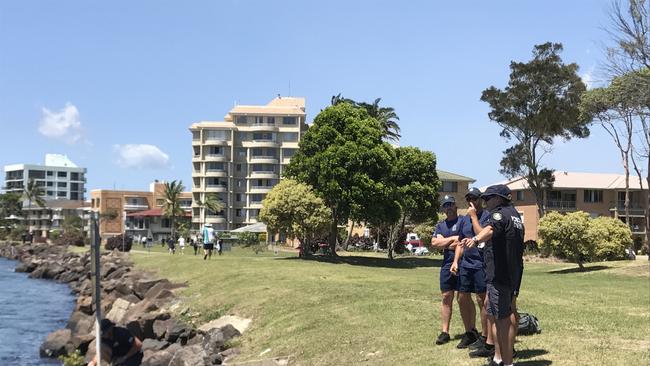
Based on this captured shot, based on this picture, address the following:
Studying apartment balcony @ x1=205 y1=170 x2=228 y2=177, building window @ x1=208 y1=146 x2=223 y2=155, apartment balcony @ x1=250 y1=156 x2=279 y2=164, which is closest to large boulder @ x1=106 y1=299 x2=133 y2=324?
apartment balcony @ x1=250 y1=156 x2=279 y2=164

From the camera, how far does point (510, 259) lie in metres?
7.14

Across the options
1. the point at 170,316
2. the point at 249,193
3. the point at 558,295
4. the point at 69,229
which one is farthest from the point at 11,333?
the point at 69,229

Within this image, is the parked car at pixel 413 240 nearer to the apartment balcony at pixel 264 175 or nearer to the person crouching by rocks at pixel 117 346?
the apartment balcony at pixel 264 175

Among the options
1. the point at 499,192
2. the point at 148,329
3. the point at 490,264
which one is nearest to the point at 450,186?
the point at 148,329

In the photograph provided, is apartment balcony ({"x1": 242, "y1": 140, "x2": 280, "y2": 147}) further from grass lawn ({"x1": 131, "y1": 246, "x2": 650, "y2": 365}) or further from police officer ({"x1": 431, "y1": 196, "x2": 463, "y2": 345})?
police officer ({"x1": 431, "y1": 196, "x2": 463, "y2": 345})

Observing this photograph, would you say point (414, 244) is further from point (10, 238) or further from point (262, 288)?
point (10, 238)

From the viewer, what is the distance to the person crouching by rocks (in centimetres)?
969

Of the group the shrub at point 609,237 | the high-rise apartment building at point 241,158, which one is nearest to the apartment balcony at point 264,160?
the high-rise apartment building at point 241,158

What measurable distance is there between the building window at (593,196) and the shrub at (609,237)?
37.8 m

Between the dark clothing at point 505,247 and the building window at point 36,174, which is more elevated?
the building window at point 36,174

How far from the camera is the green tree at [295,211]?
107 feet

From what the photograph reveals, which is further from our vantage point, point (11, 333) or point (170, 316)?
point (11, 333)

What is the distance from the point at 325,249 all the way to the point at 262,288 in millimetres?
28357

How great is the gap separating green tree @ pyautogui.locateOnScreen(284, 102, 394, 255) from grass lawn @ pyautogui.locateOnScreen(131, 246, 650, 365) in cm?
1122
